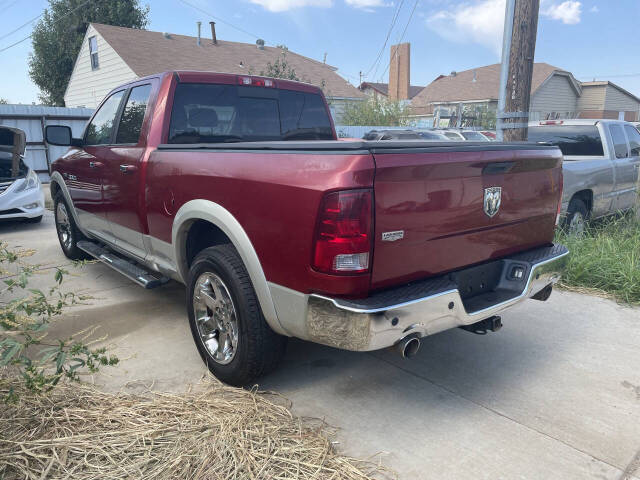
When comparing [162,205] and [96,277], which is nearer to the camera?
[162,205]

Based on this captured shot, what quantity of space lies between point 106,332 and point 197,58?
72.6ft

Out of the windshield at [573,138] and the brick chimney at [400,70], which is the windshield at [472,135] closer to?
the windshield at [573,138]

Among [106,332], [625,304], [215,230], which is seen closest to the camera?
[215,230]

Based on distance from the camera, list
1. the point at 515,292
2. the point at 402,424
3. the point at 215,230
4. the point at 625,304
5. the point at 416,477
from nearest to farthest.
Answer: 1. the point at 416,477
2. the point at 402,424
3. the point at 515,292
4. the point at 215,230
5. the point at 625,304

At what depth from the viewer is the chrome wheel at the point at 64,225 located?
6.22m

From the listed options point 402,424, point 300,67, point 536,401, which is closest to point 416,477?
point 402,424

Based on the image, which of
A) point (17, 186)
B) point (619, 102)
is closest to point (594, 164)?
point (17, 186)

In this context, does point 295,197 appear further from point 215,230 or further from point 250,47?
point 250,47

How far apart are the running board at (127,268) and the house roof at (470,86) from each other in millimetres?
31008

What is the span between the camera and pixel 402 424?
294 cm

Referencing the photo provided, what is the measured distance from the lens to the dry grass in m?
2.45

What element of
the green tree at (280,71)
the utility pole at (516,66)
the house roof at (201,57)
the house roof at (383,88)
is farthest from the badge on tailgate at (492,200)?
the house roof at (383,88)

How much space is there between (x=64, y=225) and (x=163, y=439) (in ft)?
14.9

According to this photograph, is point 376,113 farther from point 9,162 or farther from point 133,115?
point 133,115
